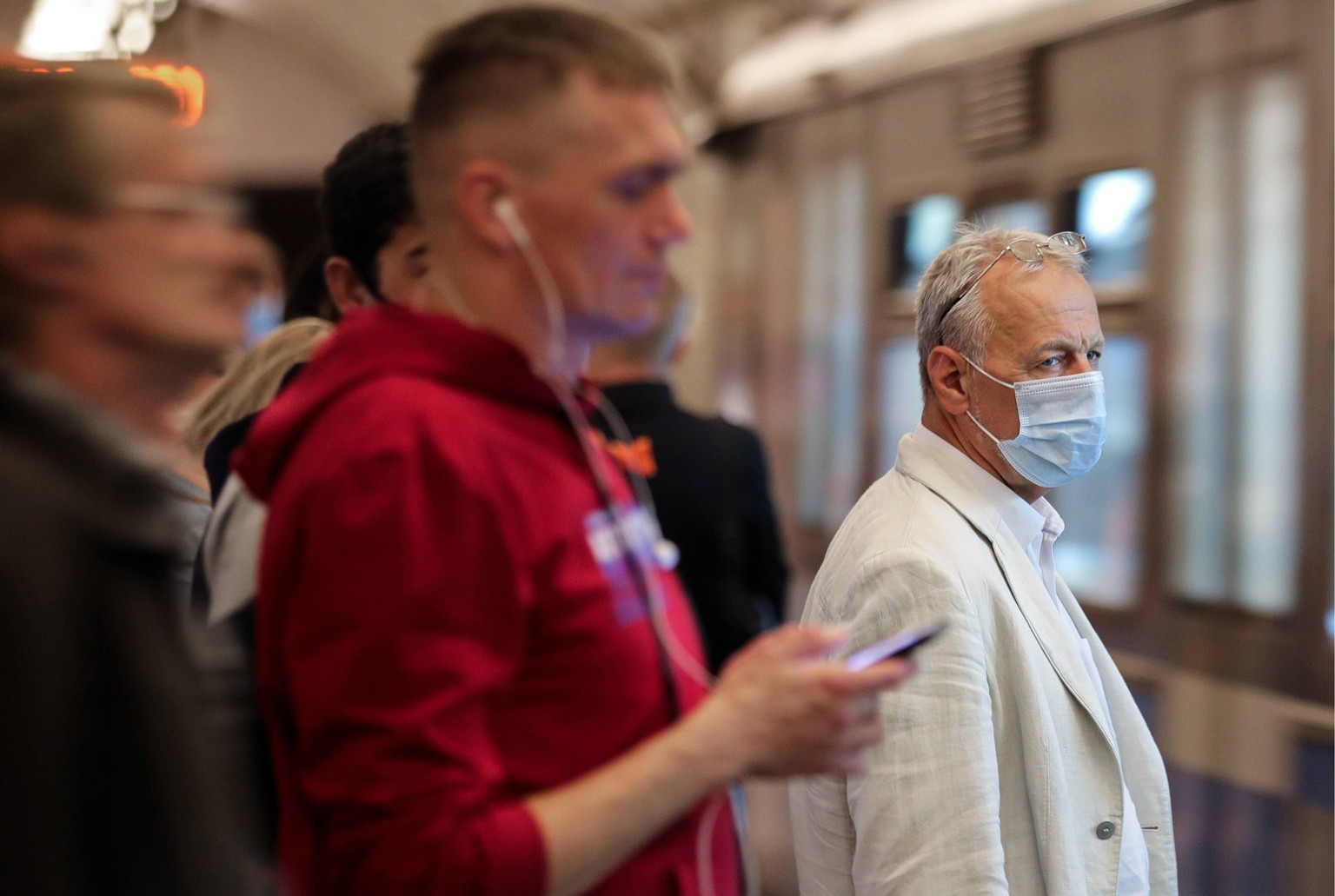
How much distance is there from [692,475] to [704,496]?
0.05 metres

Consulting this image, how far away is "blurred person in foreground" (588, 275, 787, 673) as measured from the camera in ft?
8.13

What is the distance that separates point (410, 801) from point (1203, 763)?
2.65 meters

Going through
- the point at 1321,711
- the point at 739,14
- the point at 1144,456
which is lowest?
the point at 1321,711

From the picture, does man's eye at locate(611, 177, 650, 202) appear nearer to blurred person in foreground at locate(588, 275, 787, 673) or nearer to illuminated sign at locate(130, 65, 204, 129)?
illuminated sign at locate(130, 65, 204, 129)

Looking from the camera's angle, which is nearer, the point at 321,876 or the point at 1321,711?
the point at 321,876

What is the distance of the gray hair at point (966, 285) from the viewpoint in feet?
6.18

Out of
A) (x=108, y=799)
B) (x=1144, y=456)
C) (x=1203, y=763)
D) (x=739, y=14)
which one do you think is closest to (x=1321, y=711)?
(x=1203, y=763)

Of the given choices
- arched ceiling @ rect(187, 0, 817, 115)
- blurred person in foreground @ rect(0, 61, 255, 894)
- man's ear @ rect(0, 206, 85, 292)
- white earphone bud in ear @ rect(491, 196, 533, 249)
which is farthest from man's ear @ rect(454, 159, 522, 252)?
arched ceiling @ rect(187, 0, 817, 115)

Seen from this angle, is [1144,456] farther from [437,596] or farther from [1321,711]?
[437,596]

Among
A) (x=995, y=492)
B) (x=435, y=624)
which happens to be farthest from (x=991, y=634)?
(x=435, y=624)

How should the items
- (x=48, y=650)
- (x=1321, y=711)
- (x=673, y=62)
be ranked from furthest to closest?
(x=1321, y=711) → (x=673, y=62) → (x=48, y=650)

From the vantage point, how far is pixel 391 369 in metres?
1.00

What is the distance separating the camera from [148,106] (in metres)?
0.82

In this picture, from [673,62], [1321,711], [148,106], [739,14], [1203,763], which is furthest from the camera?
[739,14]
